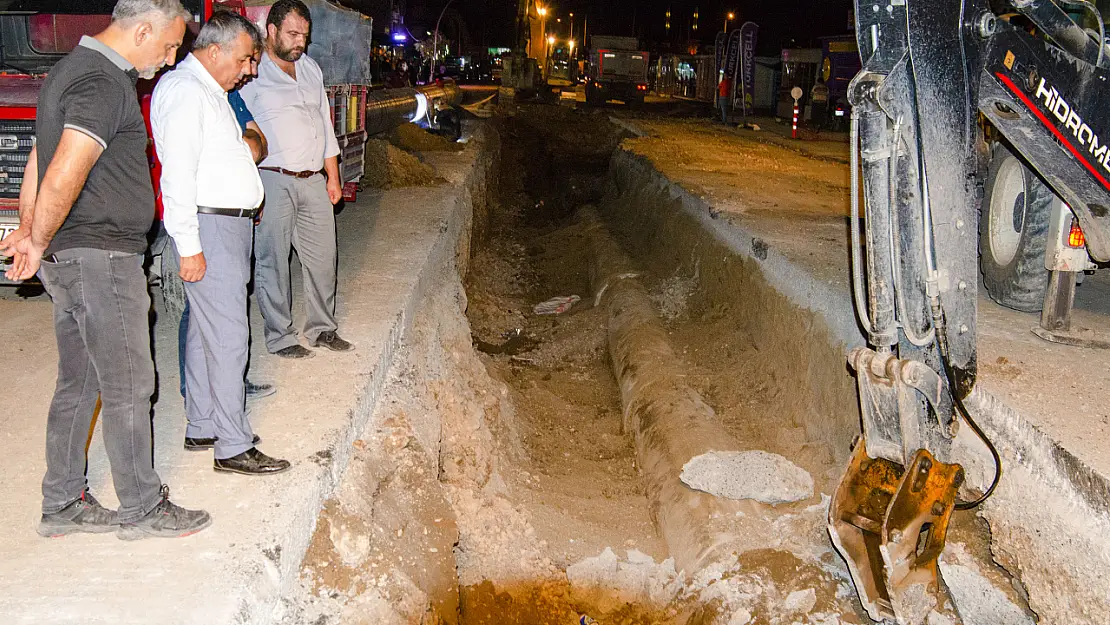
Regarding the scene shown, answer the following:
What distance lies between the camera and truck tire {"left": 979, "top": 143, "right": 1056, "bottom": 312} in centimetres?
497

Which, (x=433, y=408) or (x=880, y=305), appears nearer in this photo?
(x=880, y=305)

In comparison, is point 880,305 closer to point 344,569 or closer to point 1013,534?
point 1013,534

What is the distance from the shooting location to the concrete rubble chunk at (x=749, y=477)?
15.3 ft

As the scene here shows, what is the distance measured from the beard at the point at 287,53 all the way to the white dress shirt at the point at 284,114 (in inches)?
2.6

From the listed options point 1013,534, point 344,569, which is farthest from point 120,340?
point 1013,534

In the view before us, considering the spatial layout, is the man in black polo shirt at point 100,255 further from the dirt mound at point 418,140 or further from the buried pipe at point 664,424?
the dirt mound at point 418,140

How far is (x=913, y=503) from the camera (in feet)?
10.8

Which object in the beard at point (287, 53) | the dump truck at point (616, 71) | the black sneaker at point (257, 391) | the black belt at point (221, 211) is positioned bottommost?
the black sneaker at point (257, 391)

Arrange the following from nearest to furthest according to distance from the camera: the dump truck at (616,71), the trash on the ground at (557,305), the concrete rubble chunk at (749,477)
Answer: the concrete rubble chunk at (749,477), the trash on the ground at (557,305), the dump truck at (616,71)

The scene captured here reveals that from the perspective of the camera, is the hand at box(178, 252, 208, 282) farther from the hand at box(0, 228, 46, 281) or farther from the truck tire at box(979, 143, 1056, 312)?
the truck tire at box(979, 143, 1056, 312)

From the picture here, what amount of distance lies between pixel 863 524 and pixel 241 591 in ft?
7.84

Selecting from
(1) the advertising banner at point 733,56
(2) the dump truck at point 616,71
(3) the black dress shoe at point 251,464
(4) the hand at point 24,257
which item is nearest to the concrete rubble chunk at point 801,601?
(3) the black dress shoe at point 251,464

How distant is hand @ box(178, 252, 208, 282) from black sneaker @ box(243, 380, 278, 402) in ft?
3.48

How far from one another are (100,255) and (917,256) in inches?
114
